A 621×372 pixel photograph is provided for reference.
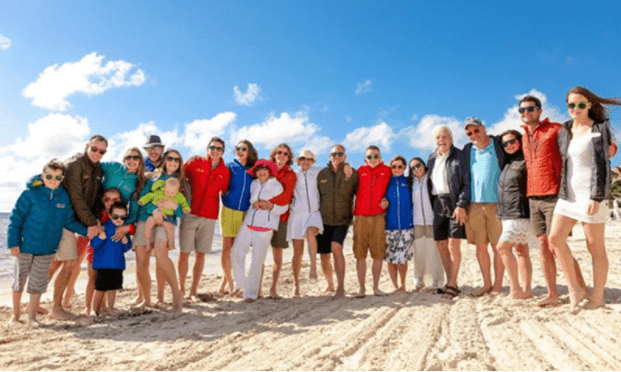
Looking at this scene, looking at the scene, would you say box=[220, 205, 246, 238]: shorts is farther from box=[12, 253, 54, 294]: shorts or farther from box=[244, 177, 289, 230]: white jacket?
box=[12, 253, 54, 294]: shorts

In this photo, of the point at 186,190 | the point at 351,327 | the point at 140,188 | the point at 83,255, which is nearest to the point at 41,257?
the point at 83,255

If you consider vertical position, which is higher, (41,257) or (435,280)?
(41,257)

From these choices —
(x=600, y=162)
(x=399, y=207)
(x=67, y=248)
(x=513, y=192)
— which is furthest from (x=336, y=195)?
(x=67, y=248)

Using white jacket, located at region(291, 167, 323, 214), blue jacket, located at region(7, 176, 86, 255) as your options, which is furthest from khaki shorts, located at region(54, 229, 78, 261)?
white jacket, located at region(291, 167, 323, 214)

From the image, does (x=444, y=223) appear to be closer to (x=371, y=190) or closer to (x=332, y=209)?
(x=371, y=190)

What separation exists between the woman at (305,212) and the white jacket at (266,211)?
0.33 meters

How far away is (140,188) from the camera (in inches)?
215

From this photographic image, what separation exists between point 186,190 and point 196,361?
2982 millimetres

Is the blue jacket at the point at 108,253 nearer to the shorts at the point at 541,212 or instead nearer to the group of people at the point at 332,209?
the group of people at the point at 332,209

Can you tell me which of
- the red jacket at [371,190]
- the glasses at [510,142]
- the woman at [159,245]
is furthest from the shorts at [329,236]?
the glasses at [510,142]

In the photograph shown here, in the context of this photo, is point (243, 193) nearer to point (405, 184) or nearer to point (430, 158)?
point (405, 184)

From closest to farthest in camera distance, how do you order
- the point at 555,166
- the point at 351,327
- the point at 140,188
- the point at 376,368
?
1. the point at 376,368
2. the point at 351,327
3. the point at 555,166
4. the point at 140,188

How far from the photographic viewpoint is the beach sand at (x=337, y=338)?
3.06m

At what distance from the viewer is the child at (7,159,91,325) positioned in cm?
469
